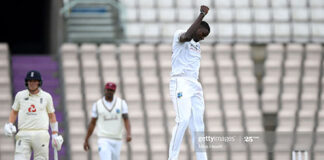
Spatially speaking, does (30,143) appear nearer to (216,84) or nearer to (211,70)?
(216,84)

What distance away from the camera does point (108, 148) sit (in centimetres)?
1044

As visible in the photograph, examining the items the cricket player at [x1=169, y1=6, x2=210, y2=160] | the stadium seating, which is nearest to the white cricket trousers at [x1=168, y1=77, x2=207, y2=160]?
the cricket player at [x1=169, y1=6, x2=210, y2=160]

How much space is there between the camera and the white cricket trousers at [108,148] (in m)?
10.4

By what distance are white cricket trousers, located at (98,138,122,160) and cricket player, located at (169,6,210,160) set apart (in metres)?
2.12

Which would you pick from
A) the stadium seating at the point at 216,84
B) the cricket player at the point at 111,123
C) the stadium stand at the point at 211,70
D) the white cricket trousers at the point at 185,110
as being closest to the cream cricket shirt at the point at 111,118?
the cricket player at the point at 111,123

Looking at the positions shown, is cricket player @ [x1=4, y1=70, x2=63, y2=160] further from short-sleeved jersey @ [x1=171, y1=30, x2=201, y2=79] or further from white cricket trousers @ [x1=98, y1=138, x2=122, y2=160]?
short-sleeved jersey @ [x1=171, y1=30, x2=201, y2=79]

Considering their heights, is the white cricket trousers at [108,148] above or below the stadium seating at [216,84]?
below

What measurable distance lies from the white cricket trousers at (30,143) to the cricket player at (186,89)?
150 cm

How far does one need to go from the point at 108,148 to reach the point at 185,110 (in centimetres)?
234

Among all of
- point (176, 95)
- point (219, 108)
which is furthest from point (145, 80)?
point (176, 95)

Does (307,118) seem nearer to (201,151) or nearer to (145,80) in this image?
(145,80)

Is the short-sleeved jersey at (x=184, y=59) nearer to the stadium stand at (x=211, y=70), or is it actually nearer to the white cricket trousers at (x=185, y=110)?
the white cricket trousers at (x=185, y=110)

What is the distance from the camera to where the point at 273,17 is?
16172 millimetres

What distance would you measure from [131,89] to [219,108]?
4.99 feet
